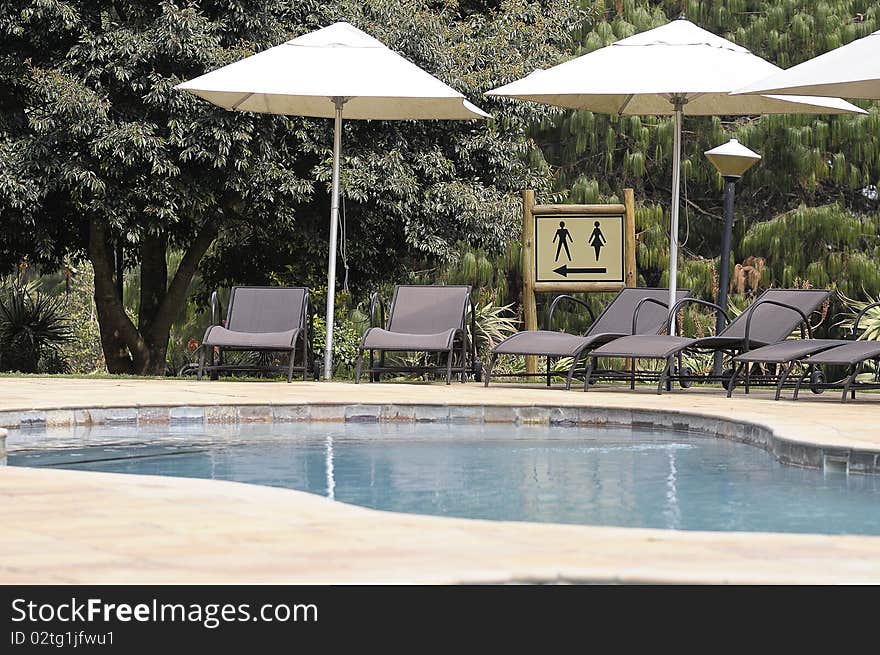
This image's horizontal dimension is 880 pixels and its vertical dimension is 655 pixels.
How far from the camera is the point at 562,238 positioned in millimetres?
11594

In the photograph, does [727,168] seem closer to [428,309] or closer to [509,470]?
[428,309]

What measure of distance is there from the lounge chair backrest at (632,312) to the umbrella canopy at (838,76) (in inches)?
82.5

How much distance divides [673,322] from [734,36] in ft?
26.3

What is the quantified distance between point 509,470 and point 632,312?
4.68 m

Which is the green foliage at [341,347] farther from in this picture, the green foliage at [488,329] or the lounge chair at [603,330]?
the lounge chair at [603,330]

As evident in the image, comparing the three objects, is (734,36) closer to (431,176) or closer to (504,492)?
(431,176)

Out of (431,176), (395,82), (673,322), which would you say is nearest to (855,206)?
(431,176)

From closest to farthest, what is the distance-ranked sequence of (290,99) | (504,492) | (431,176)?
1. (504,492)
2. (290,99)
3. (431,176)

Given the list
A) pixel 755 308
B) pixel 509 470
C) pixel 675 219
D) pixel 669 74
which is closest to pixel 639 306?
pixel 755 308

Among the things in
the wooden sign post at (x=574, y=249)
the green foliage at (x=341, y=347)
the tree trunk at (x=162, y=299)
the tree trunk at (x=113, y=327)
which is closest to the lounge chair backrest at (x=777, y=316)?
the wooden sign post at (x=574, y=249)

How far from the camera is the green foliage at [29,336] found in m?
14.8

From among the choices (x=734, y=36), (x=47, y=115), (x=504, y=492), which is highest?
(x=734, y=36)

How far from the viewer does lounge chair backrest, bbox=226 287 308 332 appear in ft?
35.2

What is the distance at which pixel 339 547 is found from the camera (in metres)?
3.40
